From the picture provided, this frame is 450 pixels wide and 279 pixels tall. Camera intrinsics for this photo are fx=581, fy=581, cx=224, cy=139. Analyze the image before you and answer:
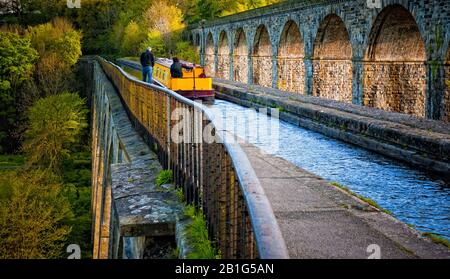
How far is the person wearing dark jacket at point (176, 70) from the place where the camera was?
63.6 ft

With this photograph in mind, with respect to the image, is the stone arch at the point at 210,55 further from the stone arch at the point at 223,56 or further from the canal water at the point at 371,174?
the canal water at the point at 371,174

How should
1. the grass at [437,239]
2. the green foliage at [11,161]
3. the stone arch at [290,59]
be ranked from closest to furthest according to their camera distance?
the grass at [437,239] < the stone arch at [290,59] < the green foliage at [11,161]

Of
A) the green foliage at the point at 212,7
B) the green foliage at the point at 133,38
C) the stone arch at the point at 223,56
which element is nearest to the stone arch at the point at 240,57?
the stone arch at the point at 223,56

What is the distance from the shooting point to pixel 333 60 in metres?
25.0

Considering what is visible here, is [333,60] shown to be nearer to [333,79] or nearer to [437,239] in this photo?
[333,79]

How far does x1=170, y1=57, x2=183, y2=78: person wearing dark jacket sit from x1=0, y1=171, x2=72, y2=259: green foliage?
1053 cm

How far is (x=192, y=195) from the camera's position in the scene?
5.23 meters

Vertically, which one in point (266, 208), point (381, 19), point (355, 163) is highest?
point (381, 19)

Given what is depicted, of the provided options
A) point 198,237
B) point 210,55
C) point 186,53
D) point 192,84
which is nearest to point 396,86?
point 192,84

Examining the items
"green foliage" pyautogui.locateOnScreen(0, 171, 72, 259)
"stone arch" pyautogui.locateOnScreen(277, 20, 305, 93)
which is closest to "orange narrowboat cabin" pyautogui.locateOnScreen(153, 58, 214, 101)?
"stone arch" pyautogui.locateOnScreen(277, 20, 305, 93)

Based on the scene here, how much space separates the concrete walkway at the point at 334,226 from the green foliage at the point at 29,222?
2119 centimetres
